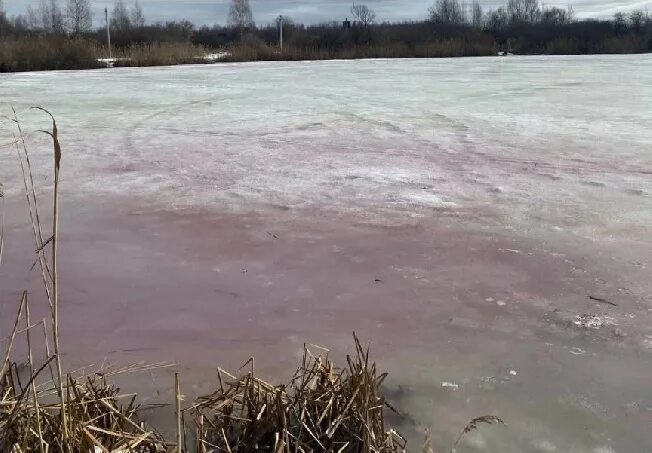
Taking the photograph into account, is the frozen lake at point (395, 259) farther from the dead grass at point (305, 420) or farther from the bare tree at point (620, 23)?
the bare tree at point (620, 23)

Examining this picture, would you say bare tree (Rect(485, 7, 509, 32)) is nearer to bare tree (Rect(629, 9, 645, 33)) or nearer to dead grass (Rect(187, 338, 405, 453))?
bare tree (Rect(629, 9, 645, 33))

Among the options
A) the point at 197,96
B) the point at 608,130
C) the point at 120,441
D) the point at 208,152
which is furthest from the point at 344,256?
the point at 197,96

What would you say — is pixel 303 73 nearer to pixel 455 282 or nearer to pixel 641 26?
pixel 455 282

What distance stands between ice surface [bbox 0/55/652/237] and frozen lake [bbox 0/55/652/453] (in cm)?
2

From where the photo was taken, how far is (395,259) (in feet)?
7.14

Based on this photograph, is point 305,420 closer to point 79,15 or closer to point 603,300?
point 603,300

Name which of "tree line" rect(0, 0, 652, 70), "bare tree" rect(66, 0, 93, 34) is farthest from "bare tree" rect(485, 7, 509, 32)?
"bare tree" rect(66, 0, 93, 34)

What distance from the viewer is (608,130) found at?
4562 millimetres

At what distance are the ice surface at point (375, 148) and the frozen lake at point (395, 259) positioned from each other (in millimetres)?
22

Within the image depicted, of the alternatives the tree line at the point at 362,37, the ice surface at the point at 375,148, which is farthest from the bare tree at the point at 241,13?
the ice surface at the point at 375,148

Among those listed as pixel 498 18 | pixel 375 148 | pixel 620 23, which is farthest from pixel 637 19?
pixel 375 148

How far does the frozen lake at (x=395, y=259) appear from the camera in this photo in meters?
1.45

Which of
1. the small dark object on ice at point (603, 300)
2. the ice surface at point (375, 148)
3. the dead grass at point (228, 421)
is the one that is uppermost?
the ice surface at point (375, 148)

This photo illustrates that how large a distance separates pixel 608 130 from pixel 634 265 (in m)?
2.78
